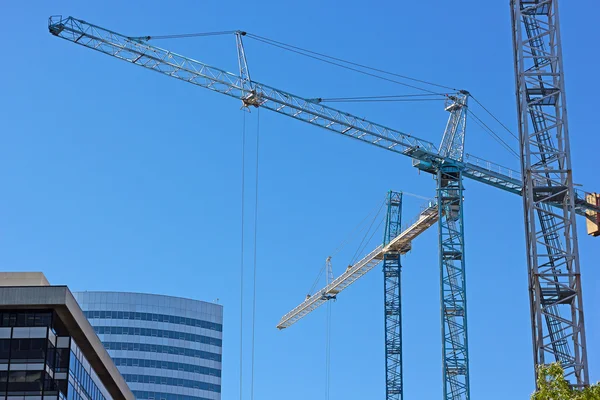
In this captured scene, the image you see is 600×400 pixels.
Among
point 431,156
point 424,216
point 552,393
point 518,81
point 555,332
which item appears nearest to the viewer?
point 552,393

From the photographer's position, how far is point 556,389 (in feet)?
181

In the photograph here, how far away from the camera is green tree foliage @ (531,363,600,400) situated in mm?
54531

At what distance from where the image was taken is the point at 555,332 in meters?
65.2

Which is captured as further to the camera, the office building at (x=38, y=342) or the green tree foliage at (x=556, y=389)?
the office building at (x=38, y=342)

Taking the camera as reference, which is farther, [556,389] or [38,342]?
[38,342]

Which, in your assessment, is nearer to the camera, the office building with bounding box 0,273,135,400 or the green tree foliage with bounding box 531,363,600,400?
the green tree foliage with bounding box 531,363,600,400

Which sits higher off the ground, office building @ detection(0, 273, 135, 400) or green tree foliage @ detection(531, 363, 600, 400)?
office building @ detection(0, 273, 135, 400)

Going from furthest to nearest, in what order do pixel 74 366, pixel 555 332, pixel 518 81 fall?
pixel 74 366 → pixel 518 81 → pixel 555 332

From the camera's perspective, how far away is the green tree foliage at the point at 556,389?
54.5 metres

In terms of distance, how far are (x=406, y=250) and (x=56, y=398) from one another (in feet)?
365

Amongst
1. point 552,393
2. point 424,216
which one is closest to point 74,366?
point 552,393

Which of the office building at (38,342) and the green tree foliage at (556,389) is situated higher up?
the office building at (38,342)

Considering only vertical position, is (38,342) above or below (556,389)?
above

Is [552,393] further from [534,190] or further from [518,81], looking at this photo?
[518,81]
